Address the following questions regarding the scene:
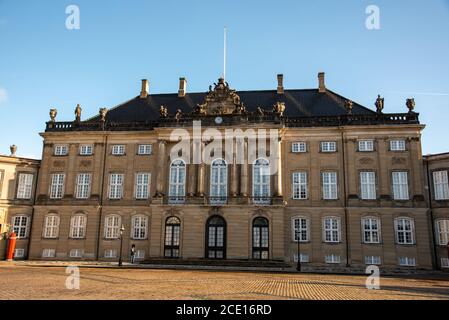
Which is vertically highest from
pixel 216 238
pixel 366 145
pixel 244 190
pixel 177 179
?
pixel 366 145

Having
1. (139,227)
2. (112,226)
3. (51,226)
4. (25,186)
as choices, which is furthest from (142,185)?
(25,186)

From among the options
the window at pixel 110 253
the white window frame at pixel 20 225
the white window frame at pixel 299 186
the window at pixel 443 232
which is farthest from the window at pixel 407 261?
the white window frame at pixel 20 225

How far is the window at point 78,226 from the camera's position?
36.9 meters

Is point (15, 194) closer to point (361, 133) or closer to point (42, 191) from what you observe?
point (42, 191)

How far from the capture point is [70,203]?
123 ft

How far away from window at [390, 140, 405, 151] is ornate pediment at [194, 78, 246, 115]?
538 inches

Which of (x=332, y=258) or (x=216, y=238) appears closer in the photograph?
(x=332, y=258)

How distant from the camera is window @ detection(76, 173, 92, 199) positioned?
124 ft

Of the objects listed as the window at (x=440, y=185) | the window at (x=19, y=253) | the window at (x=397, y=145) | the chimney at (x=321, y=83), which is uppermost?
the chimney at (x=321, y=83)

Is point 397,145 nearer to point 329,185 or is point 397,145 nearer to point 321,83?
point 329,185

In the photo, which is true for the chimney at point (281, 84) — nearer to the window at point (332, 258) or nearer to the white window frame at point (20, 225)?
the window at point (332, 258)

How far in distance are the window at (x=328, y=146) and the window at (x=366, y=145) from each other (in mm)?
2244

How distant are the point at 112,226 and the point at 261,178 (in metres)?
14.7

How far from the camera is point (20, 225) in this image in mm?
37625
